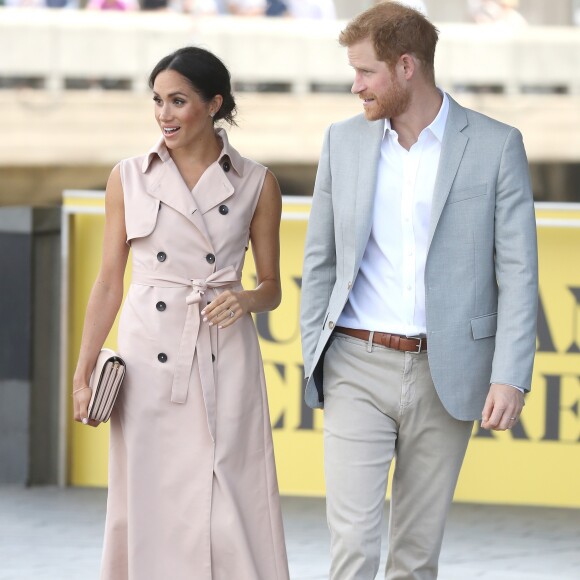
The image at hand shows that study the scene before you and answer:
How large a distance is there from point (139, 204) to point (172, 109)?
0.96 feet

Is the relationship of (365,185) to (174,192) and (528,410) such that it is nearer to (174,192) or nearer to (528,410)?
(174,192)

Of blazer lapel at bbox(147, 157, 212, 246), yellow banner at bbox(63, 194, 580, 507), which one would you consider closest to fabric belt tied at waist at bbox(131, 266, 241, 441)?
blazer lapel at bbox(147, 157, 212, 246)

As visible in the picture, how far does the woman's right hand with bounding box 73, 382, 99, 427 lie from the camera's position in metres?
3.94

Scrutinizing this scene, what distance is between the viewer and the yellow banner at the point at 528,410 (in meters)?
6.48

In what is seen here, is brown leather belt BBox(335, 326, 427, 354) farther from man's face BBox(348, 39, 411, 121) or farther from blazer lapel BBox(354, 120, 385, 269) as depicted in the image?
man's face BBox(348, 39, 411, 121)

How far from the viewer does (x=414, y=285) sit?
3785mm

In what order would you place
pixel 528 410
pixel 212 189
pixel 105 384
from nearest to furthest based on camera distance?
pixel 105 384 < pixel 212 189 < pixel 528 410

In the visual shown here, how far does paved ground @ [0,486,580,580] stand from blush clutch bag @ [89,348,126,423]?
1.78m

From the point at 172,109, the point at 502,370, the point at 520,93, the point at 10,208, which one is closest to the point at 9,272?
the point at 10,208

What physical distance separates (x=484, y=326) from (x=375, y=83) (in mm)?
736

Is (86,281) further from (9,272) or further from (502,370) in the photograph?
(502,370)

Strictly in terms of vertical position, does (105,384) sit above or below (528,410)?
above

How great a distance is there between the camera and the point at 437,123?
3.85 metres

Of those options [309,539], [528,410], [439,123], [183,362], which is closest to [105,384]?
[183,362]
